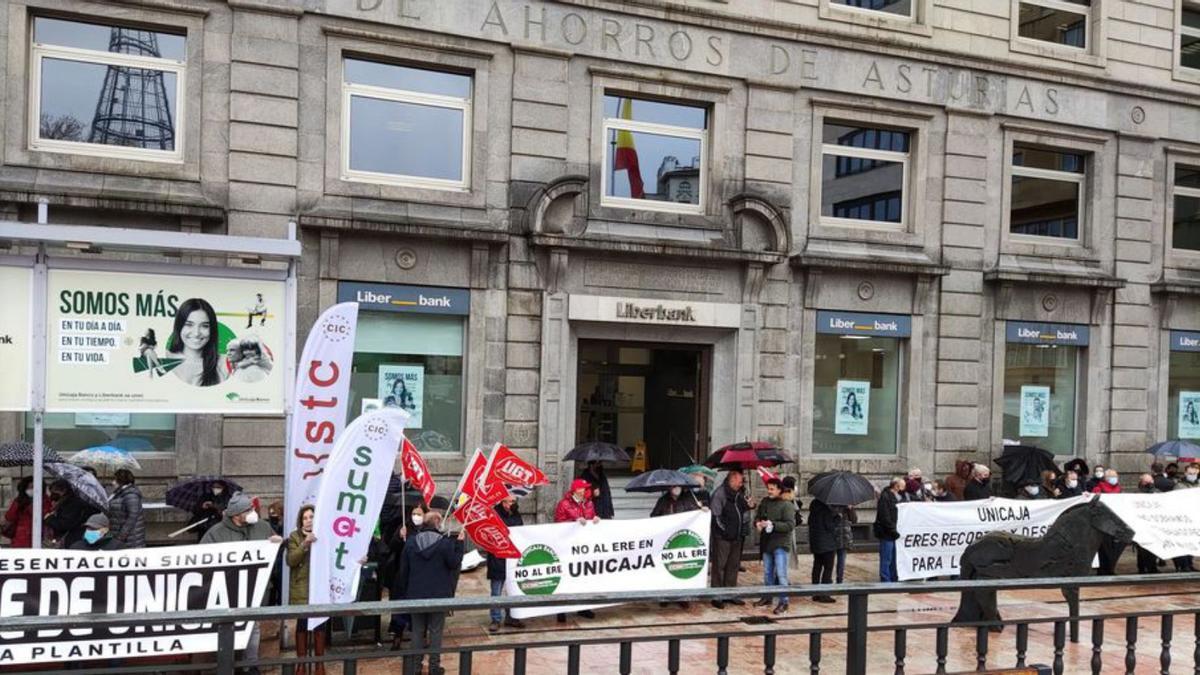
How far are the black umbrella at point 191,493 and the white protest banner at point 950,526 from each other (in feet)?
29.6

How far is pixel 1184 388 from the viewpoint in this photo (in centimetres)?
2056

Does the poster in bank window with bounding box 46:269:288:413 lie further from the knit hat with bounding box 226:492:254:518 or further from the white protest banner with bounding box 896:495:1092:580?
the white protest banner with bounding box 896:495:1092:580

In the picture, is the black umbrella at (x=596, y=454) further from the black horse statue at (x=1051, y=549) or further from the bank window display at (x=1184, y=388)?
the bank window display at (x=1184, y=388)

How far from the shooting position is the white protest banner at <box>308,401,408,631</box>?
8500 millimetres

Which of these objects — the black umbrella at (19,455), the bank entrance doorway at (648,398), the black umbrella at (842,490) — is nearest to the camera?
the black umbrella at (19,455)

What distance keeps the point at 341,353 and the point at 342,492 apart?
1.53 m

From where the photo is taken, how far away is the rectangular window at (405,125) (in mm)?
14875

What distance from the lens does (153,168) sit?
1355cm

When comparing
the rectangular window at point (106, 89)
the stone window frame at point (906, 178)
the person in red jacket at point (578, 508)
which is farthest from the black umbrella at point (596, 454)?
the rectangular window at point (106, 89)

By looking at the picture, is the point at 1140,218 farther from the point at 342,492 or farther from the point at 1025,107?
the point at 342,492

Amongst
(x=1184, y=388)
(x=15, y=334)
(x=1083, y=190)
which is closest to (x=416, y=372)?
(x=15, y=334)

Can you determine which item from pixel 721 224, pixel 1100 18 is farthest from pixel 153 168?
pixel 1100 18

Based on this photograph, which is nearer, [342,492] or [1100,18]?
[342,492]

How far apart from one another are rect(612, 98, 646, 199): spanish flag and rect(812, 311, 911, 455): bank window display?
4086 millimetres
